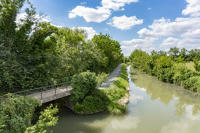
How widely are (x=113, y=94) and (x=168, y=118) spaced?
5566 millimetres

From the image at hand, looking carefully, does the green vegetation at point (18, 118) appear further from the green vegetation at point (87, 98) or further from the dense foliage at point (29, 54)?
the dense foliage at point (29, 54)

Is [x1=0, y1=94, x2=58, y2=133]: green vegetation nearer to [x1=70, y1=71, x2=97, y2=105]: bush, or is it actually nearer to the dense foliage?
[x1=70, y1=71, x2=97, y2=105]: bush

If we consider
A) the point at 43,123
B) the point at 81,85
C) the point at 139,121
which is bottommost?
the point at 139,121

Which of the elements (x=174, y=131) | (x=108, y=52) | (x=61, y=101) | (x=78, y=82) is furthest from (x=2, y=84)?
(x=108, y=52)

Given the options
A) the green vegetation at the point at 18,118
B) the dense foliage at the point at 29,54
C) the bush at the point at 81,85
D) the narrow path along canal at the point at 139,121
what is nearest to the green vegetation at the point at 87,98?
the bush at the point at 81,85

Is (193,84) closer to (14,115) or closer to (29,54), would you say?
(14,115)

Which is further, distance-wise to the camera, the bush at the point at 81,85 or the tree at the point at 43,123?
the bush at the point at 81,85

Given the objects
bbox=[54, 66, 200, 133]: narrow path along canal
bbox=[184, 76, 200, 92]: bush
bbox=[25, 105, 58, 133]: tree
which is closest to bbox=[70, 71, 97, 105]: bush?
bbox=[54, 66, 200, 133]: narrow path along canal

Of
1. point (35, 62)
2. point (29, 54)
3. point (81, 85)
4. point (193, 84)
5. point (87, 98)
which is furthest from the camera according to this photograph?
point (193, 84)

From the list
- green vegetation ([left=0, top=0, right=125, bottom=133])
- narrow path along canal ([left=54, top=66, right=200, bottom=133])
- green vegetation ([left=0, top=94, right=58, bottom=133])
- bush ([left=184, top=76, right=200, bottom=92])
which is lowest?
narrow path along canal ([left=54, top=66, right=200, bottom=133])

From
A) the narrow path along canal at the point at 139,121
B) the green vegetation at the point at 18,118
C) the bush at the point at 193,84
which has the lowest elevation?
the narrow path along canal at the point at 139,121

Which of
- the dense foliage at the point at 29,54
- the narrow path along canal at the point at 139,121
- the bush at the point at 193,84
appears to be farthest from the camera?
the bush at the point at 193,84

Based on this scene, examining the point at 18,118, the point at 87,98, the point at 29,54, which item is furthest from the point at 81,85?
the point at 29,54

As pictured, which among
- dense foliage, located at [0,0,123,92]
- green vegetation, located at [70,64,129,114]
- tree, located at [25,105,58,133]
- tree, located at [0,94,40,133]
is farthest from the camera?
green vegetation, located at [70,64,129,114]
